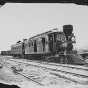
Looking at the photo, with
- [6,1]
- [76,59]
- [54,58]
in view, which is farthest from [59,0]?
[54,58]

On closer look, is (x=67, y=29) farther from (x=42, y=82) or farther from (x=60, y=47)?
(x=42, y=82)

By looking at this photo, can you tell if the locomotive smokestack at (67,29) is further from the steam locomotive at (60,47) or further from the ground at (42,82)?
the ground at (42,82)

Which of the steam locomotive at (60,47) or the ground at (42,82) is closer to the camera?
the ground at (42,82)

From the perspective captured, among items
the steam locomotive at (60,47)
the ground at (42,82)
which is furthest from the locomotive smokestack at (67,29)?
the ground at (42,82)

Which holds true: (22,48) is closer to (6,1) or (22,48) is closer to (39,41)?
(39,41)

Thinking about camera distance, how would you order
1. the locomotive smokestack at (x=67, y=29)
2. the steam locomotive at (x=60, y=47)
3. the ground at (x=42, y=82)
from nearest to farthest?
1. the ground at (x=42, y=82)
2. the steam locomotive at (x=60, y=47)
3. the locomotive smokestack at (x=67, y=29)

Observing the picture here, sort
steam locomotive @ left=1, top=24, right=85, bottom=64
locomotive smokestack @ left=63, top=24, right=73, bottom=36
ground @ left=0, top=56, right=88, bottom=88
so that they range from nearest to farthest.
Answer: ground @ left=0, top=56, right=88, bottom=88
steam locomotive @ left=1, top=24, right=85, bottom=64
locomotive smokestack @ left=63, top=24, right=73, bottom=36

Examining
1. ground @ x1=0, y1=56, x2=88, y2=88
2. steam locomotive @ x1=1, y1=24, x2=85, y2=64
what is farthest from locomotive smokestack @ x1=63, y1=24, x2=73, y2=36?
ground @ x1=0, y1=56, x2=88, y2=88

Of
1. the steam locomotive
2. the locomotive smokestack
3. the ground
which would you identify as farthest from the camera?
the locomotive smokestack

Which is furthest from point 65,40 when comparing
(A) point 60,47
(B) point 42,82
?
(B) point 42,82

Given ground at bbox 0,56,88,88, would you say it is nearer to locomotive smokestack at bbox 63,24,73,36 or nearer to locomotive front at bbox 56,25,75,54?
locomotive front at bbox 56,25,75,54

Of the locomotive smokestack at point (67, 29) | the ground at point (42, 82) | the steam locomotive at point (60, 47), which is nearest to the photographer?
the ground at point (42, 82)

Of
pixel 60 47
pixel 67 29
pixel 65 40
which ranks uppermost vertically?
pixel 67 29

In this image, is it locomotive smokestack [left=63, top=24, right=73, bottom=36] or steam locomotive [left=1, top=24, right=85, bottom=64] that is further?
locomotive smokestack [left=63, top=24, right=73, bottom=36]
